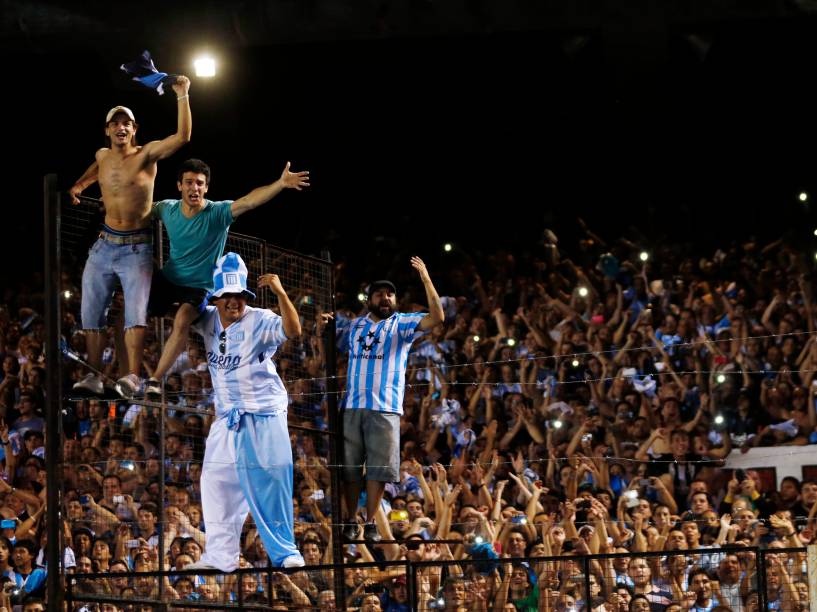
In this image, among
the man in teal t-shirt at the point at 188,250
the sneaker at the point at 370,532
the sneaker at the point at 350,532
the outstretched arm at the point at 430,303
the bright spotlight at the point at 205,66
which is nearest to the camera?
the man in teal t-shirt at the point at 188,250

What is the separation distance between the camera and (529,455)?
40.0 feet

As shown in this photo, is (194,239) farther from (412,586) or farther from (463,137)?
(463,137)

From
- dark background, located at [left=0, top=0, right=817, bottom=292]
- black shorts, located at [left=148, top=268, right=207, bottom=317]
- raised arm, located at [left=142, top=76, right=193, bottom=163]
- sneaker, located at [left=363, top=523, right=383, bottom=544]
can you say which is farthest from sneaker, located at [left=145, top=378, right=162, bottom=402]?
dark background, located at [left=0, top=0, right=817, bottom=292]

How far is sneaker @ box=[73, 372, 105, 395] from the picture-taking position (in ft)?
26.2

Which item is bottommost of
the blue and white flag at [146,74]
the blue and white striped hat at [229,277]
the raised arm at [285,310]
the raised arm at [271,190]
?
the raised arm at [285,310]

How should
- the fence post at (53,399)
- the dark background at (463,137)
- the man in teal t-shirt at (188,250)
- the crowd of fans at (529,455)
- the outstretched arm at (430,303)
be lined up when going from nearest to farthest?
the fence post at (53,399) < the man in teal t-shirt at (188,250) < the outstretched arm at (430,303) < the crowd of fans at (529,455) < the dark background at (463,137)

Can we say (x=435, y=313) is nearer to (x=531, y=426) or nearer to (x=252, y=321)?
(x=252, y=321)

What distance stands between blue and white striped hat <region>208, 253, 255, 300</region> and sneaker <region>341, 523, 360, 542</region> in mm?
1850

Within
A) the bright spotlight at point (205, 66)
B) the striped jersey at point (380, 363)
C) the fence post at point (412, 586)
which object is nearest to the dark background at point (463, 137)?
the bright spotlight at point (205, 66)

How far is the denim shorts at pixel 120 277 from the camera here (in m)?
A: 8.34

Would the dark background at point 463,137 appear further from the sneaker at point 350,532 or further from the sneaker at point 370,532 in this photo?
the sneaker at point 370,532

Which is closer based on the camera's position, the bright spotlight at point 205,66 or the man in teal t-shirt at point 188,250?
the man in teal t-shirt at point 188,250

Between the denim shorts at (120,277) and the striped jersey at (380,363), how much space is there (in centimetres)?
159

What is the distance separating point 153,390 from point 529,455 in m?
4.76
